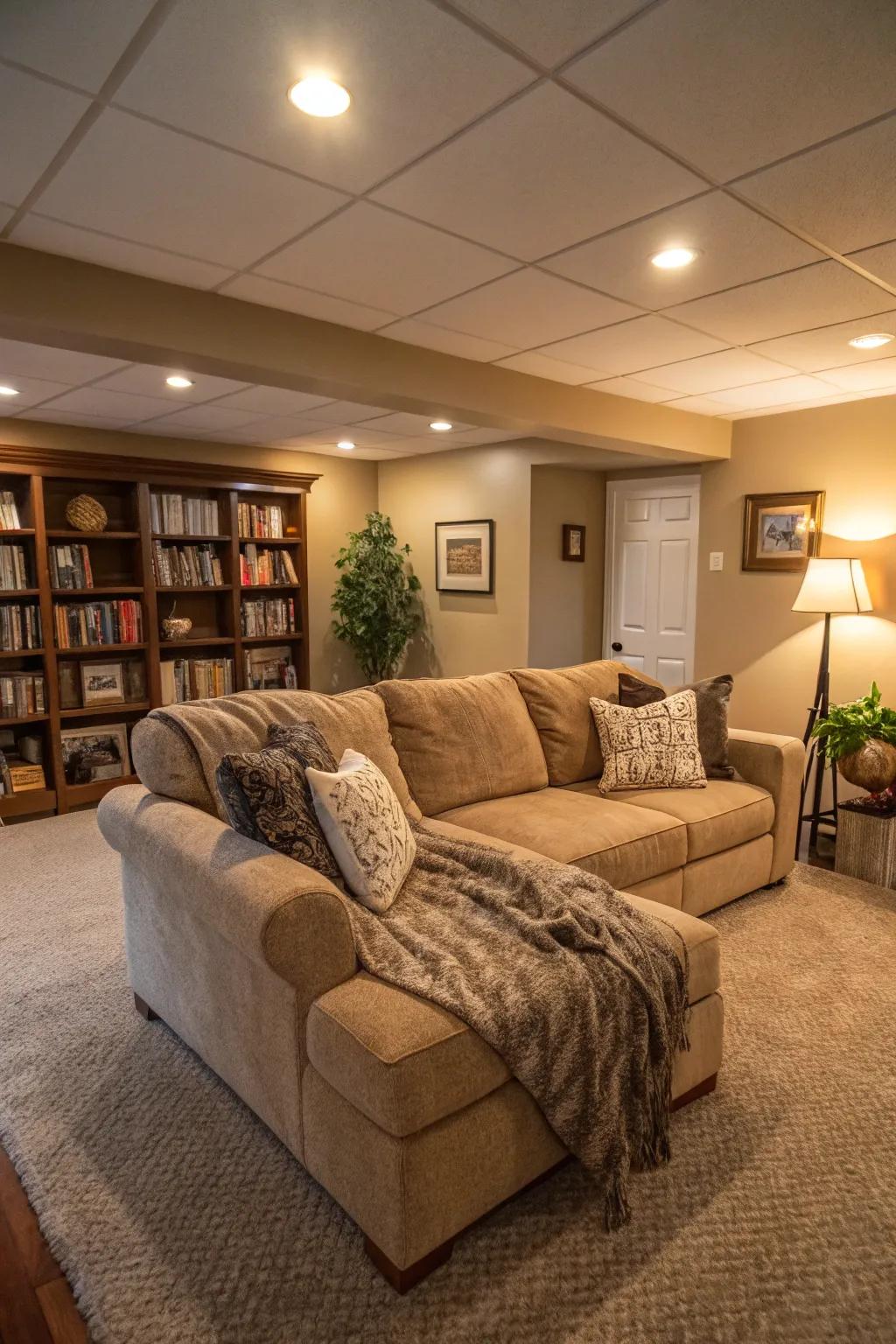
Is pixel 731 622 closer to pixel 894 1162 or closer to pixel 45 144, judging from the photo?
pixel 894 1162

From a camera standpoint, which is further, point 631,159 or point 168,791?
point 168,791

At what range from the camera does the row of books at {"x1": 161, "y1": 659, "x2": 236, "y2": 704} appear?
5.31m

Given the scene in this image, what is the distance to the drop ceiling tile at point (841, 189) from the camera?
1.73m

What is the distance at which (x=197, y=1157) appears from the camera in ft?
6.33

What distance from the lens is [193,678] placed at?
5.41 m

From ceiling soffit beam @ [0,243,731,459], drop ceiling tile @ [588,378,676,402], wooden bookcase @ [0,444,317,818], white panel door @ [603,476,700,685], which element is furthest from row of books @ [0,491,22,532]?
white panel door @ [603,476,700,685]

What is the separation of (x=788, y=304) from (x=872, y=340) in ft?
2.19

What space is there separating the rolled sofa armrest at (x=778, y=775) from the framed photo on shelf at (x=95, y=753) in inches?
147

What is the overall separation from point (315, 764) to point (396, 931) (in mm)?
552

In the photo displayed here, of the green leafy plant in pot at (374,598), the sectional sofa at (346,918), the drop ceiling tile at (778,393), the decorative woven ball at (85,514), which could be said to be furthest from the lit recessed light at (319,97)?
the green leafy plant in pot at (374,598)

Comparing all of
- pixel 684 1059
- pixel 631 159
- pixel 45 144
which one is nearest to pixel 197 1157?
pixel 684 1059

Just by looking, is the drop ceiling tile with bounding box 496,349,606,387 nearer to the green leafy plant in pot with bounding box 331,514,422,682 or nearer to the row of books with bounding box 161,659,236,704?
the green leafy plant in pot with bounding box 331,514,422,682

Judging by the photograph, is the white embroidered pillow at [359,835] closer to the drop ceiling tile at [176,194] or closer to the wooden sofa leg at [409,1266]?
the wooden sofa leg at [409,1266]

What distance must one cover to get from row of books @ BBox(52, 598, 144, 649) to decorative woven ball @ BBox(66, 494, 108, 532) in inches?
18.8
